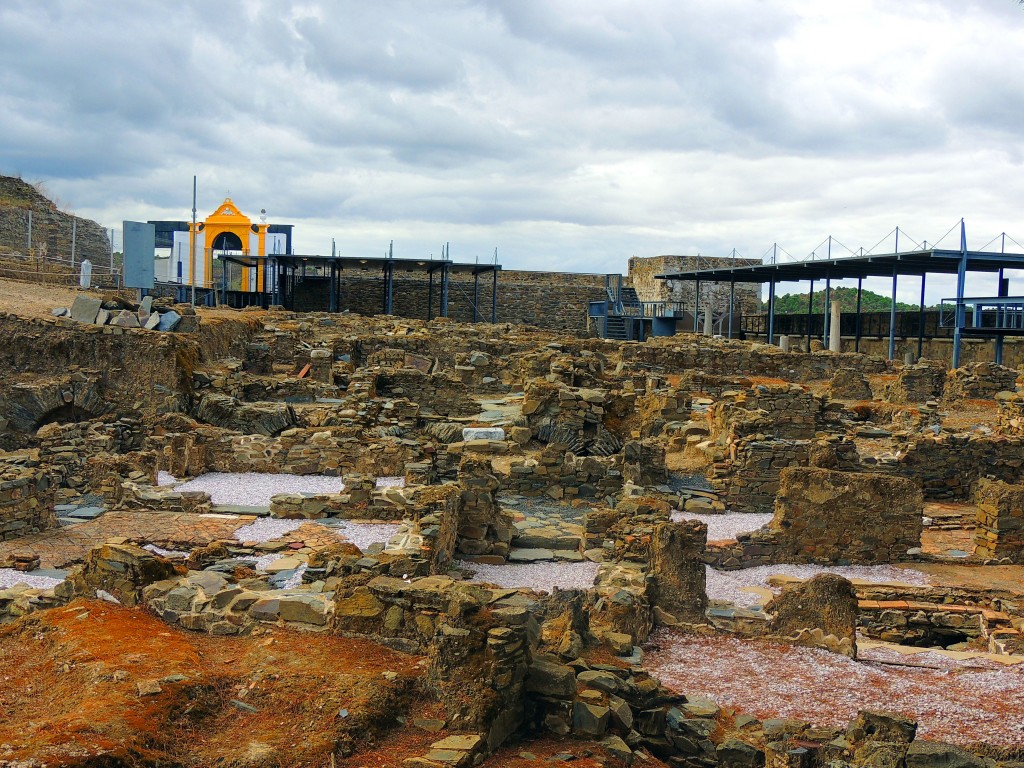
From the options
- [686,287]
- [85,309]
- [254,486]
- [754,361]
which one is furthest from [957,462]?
[686,287]

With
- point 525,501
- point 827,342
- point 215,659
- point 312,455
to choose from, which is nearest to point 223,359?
point 312,455

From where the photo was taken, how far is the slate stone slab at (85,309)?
21.4 m

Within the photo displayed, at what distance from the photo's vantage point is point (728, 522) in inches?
488

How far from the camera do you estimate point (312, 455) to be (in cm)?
1389

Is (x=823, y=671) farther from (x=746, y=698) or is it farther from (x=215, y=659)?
(x=215, y=659)

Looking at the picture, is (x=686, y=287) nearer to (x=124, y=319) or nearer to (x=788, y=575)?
(x=124, y=319)

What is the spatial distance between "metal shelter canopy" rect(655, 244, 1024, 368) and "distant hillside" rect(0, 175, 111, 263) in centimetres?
2579

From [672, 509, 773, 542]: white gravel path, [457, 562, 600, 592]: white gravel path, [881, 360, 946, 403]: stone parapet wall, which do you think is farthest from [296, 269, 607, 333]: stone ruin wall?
[457, 562, 600, 592]: white gravel path

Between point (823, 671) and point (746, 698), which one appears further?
point (823, 671)

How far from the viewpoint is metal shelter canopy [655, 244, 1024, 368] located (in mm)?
28969

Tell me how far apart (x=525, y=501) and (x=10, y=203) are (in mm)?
33109

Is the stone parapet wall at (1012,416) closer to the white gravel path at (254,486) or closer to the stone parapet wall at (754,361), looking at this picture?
the stone parapet wall at (754,361)

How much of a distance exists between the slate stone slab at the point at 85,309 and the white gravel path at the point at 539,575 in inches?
610

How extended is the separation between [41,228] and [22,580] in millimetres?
33195
